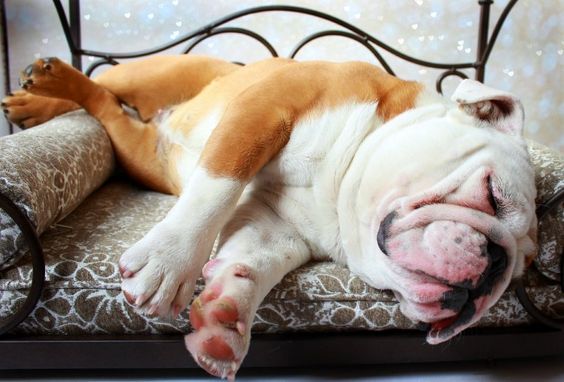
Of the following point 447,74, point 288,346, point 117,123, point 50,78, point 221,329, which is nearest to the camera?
point 221,329

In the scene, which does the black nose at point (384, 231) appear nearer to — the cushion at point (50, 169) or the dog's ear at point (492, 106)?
the dog's ear at point (492, 106)

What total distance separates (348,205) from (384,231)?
0.16m

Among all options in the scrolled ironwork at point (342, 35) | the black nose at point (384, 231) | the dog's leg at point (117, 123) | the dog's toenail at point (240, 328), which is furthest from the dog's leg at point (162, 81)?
the dog's toenail at point (240, 328)

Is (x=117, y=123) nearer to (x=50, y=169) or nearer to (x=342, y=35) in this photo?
(x=50, y=169)

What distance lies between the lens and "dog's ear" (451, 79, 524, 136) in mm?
1069

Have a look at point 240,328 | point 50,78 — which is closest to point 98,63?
point 50,78

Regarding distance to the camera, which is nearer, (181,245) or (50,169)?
(181,245)

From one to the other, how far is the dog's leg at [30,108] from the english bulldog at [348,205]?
92 cm

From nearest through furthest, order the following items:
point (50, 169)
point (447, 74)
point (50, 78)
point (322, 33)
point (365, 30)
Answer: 1. point (50, 169)
2. point (50, 78)
3. point (322, 33)
4. point (447, 74)
5. point (365, 30)

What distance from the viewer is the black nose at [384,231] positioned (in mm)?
950

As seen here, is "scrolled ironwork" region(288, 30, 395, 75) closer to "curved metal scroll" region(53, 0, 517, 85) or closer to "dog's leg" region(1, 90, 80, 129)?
"curved metal scroll" region(53, 0, 517, 85)

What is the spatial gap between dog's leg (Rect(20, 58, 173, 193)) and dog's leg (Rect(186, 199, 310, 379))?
623 mm

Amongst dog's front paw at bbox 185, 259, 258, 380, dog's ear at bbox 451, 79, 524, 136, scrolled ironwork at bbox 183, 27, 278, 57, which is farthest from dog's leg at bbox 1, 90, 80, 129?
dog's ear at bbox 451, 79, 524, 136

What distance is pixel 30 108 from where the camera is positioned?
1798mm
